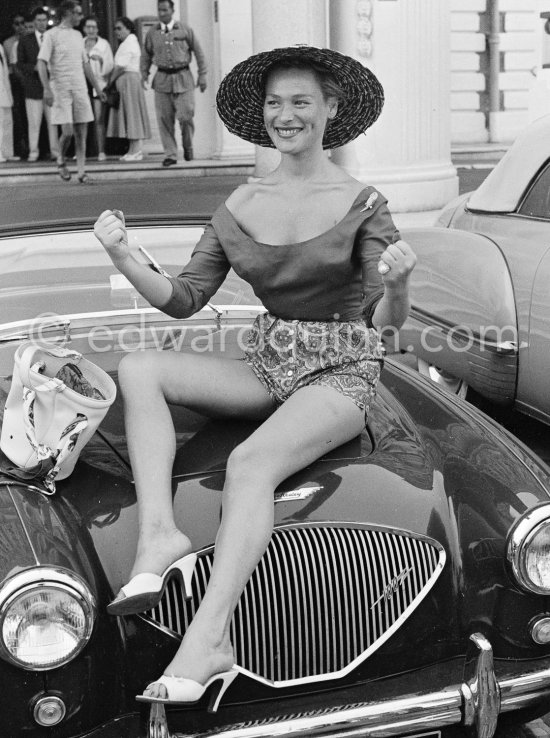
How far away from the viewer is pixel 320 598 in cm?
241

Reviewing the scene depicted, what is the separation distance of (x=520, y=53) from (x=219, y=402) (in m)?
20.8

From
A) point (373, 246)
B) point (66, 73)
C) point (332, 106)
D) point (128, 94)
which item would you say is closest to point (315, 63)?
point (332, 106)

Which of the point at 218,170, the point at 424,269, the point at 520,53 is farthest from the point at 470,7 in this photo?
the point at 424,269

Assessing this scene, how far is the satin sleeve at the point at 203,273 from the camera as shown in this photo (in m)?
3.05


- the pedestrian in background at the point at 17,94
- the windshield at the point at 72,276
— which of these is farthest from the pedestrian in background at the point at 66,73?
the windshield at the point at 72,276

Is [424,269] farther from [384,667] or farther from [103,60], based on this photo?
[103,60]

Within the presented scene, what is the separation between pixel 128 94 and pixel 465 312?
11.0 m

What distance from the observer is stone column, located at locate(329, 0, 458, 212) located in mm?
9750

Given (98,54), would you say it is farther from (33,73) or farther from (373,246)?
(373,246)

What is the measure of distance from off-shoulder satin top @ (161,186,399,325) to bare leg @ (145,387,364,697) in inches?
11.2

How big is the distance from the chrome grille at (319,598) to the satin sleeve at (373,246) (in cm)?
70

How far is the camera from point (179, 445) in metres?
2.78

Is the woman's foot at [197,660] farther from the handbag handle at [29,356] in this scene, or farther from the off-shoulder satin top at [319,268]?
the off-shoulder satin top at [319,268]

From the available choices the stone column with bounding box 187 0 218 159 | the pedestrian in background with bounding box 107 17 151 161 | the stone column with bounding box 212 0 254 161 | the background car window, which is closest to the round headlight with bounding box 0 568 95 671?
the background car window
